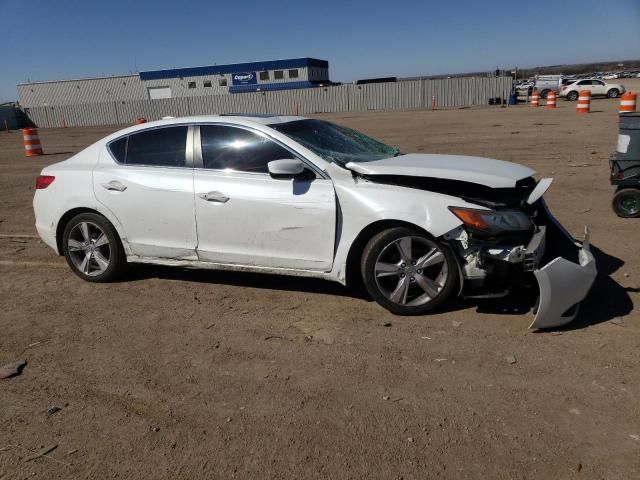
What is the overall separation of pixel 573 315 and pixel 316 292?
6.95 feet

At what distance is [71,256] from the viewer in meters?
5.46

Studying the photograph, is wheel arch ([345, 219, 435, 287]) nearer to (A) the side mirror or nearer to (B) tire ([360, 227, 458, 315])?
(B) tire ([360, 227, 458, 315])

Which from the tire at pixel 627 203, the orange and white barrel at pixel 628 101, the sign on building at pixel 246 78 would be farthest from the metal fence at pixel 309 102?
the tire at pixel 627 203

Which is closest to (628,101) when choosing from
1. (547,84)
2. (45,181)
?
(45,181)

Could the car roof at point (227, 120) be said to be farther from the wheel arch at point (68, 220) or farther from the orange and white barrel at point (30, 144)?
the orange and white barrel at point (30, 144)

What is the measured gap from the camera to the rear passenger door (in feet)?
16.0

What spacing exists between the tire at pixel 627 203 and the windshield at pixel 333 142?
133 inches

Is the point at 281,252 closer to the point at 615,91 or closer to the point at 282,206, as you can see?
the point at 282,206

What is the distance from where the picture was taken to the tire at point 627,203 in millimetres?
6887

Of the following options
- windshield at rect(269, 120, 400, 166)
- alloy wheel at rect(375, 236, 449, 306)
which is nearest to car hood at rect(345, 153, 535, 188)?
windshield at rect(269, 120, 400, 166)

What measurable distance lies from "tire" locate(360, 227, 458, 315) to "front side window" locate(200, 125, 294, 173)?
1113 mm

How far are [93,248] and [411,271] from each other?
314 cm

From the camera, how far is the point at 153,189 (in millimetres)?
4953

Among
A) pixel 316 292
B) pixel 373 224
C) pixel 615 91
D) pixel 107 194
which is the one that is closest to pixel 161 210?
pixel 107 194
